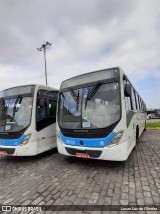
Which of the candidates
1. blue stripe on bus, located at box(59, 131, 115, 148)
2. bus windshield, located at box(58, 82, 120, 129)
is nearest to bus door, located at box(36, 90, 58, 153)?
bus windshield, located at box(58, 82, 120, 129)

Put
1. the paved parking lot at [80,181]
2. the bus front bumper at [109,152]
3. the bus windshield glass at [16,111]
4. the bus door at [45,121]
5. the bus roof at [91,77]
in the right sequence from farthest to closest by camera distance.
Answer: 1. the bus door at [45,121]
2. the bus windshield glass at [16,111]
3. the bus roof at [91,77]
4. the bus front bumper at [109,152]
5. the paved parking lot at [80,181]

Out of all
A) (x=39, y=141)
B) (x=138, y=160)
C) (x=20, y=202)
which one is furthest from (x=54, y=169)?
(x=138, y=160)

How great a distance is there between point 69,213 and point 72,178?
1.52 meters

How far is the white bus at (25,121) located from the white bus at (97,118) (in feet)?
3.35

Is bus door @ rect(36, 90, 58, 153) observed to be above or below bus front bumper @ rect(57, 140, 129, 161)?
above

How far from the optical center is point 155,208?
305cm

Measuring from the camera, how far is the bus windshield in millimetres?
4871

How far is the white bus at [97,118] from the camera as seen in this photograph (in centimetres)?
472

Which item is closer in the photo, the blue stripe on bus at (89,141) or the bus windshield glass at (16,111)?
the blue stripe on bus at (89,141)

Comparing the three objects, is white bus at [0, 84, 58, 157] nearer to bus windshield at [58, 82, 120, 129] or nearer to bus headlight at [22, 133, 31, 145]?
bus headlight at [22, 133, 31, 145]

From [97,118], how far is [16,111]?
3.06 meters

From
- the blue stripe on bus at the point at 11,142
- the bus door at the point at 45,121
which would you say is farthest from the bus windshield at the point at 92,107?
the blue stripe on bus at the point at 11,142

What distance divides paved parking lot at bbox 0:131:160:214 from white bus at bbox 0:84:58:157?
60 cm

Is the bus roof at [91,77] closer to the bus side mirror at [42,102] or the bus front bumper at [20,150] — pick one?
the bus side mirror at [42,102]
